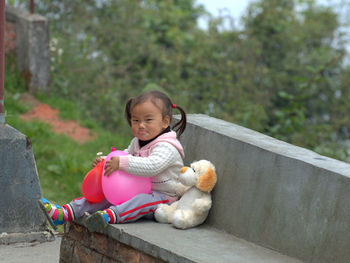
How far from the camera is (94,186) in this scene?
4.09 metres

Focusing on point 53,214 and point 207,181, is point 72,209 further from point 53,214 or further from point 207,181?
point 207,181

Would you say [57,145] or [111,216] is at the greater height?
[111,216]

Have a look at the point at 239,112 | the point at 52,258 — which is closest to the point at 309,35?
the point at 239,112

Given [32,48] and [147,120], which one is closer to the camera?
[147,120]

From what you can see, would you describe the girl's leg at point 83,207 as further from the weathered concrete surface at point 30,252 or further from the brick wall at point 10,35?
the brick wall at point 10,35

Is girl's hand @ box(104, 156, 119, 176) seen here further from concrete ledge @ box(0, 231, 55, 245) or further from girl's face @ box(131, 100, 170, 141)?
concrete ledge @ box(0, 231, 55, 245)

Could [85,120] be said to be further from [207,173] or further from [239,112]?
[207,173]

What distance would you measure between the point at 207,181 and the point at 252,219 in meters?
0.36

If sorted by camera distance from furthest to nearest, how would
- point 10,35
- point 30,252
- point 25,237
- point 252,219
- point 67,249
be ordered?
1. point 10,35
2. point 25,237
3. point 30,252
4. point 67,249
5. point 252,219

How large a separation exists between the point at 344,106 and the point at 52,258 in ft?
24.1

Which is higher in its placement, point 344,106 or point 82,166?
point 344,106

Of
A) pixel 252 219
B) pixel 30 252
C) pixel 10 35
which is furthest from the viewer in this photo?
pixel 10 35

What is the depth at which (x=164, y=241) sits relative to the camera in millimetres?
3717

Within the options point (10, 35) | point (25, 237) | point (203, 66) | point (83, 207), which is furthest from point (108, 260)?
point (203, 66)
